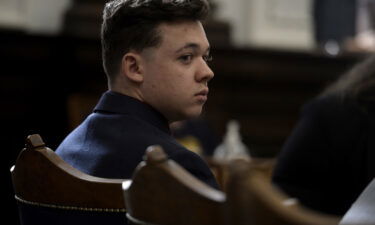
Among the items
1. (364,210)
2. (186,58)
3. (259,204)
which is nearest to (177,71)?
(186,58)

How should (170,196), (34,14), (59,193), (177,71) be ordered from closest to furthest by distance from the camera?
(170,196) → (59,193) → (177,71) → (34,14)

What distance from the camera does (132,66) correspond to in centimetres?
166

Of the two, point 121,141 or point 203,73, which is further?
point 203,73

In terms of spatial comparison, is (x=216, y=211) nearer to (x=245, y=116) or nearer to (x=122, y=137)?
Result: (x=122, y=137)

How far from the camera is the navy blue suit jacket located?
1.43 metres

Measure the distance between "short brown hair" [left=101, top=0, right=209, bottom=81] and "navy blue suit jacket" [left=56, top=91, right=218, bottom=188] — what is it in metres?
0.11

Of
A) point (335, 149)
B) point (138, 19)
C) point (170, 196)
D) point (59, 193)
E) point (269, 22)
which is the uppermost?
point (138, 19)

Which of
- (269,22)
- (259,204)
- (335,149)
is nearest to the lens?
(259,204)

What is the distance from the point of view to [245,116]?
574 centimetres

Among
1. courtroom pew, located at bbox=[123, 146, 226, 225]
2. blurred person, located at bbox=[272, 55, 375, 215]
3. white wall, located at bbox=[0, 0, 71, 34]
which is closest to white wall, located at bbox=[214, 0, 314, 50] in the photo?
white wall, located at bbox=[0, 0, 71, 34]

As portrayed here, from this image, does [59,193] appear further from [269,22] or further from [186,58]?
[269,22]

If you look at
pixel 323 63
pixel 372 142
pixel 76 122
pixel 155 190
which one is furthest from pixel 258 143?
pixel 155 190

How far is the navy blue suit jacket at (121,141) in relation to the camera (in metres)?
1.43

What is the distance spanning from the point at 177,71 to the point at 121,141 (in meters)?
0.22
